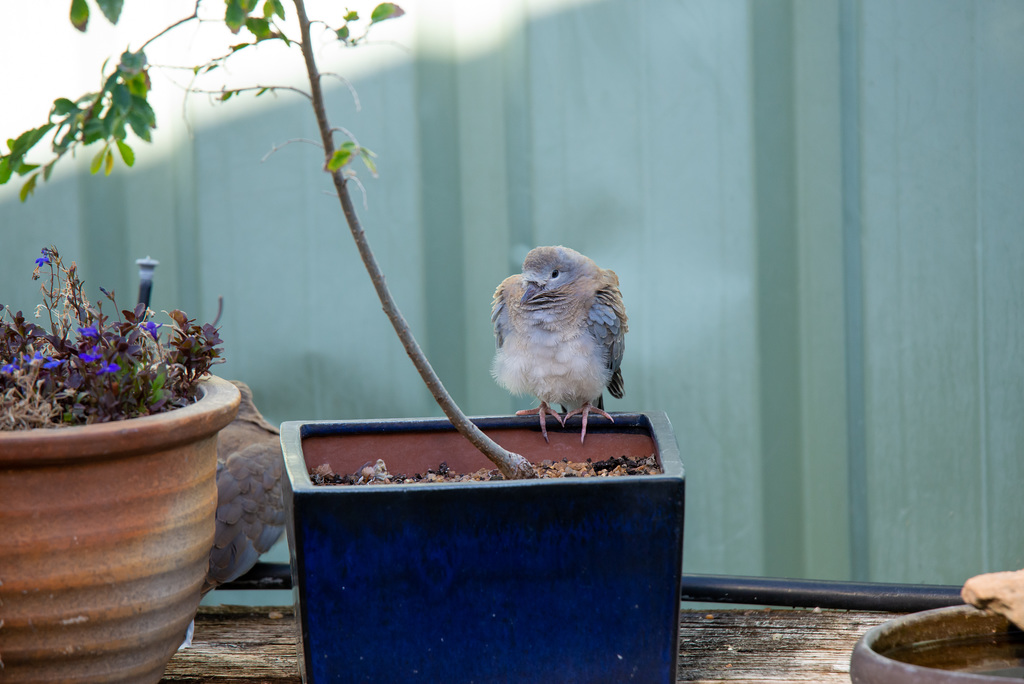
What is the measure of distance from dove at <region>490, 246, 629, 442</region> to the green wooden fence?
347 millimetres

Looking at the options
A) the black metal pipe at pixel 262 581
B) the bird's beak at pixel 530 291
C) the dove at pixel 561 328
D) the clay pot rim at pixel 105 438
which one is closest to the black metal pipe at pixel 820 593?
the dove at pixel 561 328

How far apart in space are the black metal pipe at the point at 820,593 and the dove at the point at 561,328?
442 mm

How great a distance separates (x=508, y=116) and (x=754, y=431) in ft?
3.34

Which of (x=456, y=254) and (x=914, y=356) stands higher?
(x=456, y=254)

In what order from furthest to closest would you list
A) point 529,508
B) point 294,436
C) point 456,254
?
point 456,254, point 294,436, point 529,508

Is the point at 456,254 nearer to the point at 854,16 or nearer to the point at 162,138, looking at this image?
the point at 162,138

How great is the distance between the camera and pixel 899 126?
206cm

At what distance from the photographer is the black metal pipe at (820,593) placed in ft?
4.93

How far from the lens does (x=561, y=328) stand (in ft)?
5.98

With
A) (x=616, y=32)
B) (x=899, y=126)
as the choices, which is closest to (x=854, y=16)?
(x=899, y=126)

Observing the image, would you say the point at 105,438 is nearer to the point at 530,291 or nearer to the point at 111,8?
the point at 111,8

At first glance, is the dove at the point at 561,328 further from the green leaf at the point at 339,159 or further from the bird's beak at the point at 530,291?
the green leaf at the point at 339,159

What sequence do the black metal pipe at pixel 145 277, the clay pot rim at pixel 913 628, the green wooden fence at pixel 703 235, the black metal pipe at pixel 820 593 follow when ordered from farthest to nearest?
the green wooden fence at pixel 703 235
the black metal pipe at pixel 145 277
the black metal pipe at pixel 820 593
the clay pot rim at pixel 913 628

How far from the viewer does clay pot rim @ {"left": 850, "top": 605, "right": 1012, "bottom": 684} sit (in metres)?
0.84
